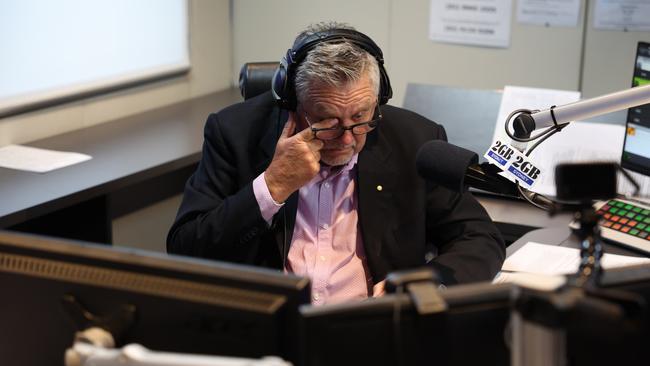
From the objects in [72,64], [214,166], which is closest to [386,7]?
[72,64]

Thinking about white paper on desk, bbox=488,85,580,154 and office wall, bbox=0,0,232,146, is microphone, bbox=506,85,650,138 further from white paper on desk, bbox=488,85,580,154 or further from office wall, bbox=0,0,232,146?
office wall, bbox=0,0,232,146

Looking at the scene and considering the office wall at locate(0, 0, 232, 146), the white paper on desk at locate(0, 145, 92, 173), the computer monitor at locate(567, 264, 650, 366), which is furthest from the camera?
the office wall at locate(0, 0, 232, 146)

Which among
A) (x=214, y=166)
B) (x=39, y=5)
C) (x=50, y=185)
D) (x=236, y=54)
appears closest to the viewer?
(x=214, y=166)

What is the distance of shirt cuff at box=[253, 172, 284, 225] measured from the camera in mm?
1860

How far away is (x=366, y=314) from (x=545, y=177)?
1517 millimetres

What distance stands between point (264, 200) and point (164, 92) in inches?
69.8

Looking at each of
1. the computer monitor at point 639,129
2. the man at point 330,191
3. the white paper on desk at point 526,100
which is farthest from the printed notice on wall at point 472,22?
the man at point 330,191

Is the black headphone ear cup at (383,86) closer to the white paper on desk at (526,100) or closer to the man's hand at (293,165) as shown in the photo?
the man's hand at (293,165)

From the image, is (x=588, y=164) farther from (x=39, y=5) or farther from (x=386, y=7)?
(x=386, y=7)

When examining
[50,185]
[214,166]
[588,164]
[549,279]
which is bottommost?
[50,185]

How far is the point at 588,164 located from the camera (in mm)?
1014

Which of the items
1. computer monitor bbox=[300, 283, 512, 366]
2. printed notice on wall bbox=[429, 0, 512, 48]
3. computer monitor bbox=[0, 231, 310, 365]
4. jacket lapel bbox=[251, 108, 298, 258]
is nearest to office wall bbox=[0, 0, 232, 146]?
printed notice on wall bbox=[429, 0, 512, 48]

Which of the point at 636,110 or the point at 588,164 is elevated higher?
the point at 588,164

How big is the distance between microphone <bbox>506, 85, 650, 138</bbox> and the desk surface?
134 cm
